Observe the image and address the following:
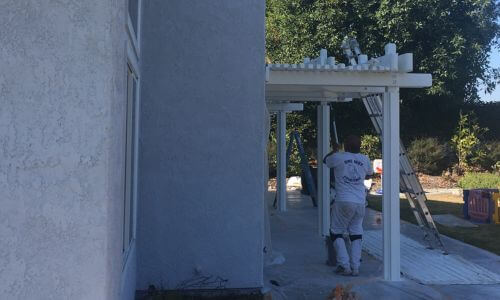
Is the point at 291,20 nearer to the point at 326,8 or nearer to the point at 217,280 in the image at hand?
the point at 326,8

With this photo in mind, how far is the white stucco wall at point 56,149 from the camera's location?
2.56m

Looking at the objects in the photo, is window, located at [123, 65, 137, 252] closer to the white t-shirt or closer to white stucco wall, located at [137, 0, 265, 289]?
white stucco wall, located at [137, 0, 265, 289]

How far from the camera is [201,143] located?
17.5 feet

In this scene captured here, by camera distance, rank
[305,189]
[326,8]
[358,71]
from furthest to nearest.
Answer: [326,8], [305,189], [358,71]


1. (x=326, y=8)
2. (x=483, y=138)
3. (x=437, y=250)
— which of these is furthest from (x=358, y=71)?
(x=483, y=138)

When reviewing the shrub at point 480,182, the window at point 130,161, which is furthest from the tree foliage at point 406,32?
the window at point 130,161

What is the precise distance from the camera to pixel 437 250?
7895 mm

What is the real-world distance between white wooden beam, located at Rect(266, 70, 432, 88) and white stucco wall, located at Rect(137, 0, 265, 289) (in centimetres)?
75

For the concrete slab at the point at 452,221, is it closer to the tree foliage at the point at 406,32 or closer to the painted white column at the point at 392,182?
the painted white column at the point at 392,182

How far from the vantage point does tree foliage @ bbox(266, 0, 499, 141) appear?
684 inches

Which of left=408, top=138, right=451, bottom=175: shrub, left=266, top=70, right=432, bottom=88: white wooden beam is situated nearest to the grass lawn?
left=266, top=70, right=432, bottom=88: white wooden beam

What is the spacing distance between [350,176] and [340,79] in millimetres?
1203

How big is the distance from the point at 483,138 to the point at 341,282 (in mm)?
15686

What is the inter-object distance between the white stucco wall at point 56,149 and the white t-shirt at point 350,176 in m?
4.22
